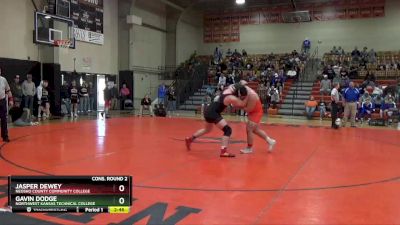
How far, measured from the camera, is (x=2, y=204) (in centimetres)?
417

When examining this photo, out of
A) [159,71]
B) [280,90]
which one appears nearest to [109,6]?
[159,71]

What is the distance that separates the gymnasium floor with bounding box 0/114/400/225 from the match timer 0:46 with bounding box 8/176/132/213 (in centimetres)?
144

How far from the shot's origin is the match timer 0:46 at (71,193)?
2.32 m

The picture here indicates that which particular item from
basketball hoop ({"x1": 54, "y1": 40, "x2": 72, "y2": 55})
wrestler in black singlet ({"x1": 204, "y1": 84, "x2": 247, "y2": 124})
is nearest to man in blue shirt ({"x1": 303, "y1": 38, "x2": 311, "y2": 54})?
basketball hoop ({"x1": 54, "y1": 40, "x2": 72, "y2": 55})

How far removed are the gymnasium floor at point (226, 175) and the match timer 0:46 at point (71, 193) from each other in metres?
1.44

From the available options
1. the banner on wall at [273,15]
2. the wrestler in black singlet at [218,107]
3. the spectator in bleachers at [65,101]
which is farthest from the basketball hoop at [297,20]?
the wrestler in black singlet at [218,107]

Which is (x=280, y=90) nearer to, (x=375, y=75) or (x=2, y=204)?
(x=375, y=75)

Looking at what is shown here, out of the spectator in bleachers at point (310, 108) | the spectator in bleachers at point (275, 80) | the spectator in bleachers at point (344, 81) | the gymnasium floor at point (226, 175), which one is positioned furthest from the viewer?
the spectator in bleachers at point (275, 80)

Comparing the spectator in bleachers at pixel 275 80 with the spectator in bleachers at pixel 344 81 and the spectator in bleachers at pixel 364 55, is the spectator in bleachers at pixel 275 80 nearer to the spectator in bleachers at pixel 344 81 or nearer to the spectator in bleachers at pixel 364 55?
the spectator in bleachers at pixel 344 81

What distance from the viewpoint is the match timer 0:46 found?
232 centimetres

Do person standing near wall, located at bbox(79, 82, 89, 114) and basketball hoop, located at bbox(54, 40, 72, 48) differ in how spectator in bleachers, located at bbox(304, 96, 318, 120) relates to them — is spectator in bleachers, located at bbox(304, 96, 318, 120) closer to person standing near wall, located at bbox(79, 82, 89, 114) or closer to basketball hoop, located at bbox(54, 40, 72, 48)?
person standing near wall, located at bbox(79, 82, 89, 114)

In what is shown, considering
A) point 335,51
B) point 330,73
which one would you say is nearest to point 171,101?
point 330,73

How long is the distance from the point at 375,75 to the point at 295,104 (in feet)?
17.5

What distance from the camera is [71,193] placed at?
7.65 ft
